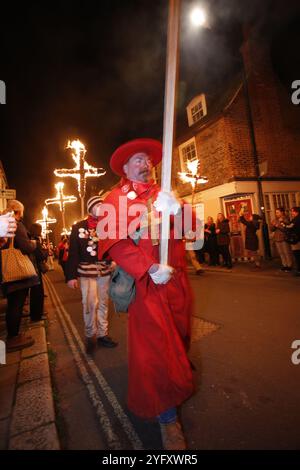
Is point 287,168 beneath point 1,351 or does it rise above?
above

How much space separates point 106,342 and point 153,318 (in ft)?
7.73

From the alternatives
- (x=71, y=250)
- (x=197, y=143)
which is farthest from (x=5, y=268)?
(x=197, y=143)

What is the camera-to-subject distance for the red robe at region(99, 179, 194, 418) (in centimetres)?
210

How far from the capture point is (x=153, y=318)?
85.0 inches

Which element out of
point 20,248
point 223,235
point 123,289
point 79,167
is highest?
point 79,167

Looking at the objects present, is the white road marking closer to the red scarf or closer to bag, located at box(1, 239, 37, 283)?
bag, located at box(1, 239, 37, 283)

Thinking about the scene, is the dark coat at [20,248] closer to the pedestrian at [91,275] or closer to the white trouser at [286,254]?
the pedestrian at [91,275]

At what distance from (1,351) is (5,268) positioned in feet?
3.78

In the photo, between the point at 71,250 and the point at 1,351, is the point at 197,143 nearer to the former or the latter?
the point at 71,250

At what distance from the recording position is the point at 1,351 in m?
4.05

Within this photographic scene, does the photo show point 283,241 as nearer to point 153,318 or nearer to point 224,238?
point 224,238

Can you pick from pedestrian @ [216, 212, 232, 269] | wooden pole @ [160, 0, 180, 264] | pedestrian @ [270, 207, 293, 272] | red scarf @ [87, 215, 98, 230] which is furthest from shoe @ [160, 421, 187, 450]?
pedestrian @ [216, 212, 232, 269]

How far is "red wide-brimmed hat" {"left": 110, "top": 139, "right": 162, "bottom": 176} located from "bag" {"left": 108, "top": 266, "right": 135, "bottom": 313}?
1.03 metres

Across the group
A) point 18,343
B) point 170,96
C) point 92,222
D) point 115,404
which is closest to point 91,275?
point 92,222
